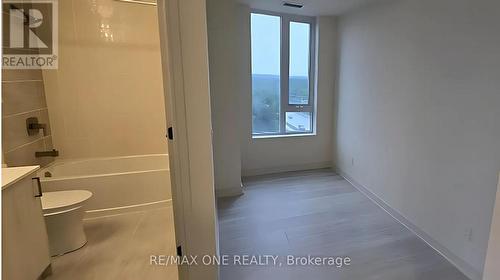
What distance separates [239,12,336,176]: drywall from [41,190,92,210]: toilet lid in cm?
211

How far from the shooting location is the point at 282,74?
4.00m

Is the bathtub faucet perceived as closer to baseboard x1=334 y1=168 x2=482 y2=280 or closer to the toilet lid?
the toilet lid

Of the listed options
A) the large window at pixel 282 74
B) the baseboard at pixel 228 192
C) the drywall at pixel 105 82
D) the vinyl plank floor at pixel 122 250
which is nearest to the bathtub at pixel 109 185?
the vinyl plank floor at pixel 122 250

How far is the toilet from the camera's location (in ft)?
6.76

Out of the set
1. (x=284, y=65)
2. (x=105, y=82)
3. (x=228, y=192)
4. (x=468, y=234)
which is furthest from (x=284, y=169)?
(x=105, y=82)

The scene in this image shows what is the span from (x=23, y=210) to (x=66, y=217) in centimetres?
61

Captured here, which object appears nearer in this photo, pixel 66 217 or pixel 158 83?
pixel 66 217

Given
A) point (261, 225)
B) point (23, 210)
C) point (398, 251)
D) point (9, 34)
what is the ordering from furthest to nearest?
point (261, 225)
point (9, 34)
point (398, 251)
point (23, 210)

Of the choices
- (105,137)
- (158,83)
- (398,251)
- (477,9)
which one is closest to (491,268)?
(398,251)

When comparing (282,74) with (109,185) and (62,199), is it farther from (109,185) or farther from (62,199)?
(62,199)

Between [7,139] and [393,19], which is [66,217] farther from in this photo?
[393,19]

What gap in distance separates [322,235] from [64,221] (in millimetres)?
2152

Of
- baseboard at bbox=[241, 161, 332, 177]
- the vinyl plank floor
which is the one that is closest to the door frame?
the vinyl plank floor

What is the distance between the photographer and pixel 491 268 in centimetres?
96
